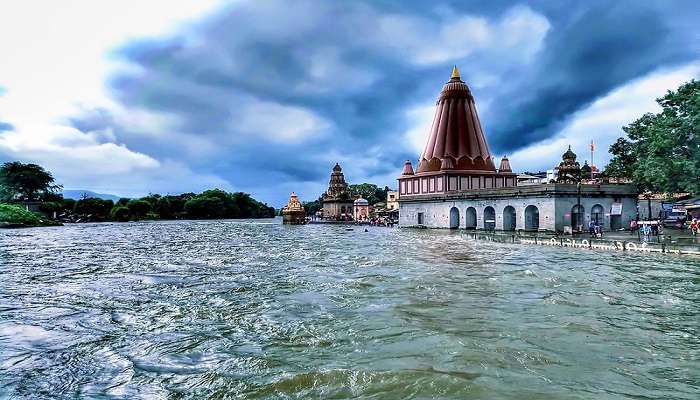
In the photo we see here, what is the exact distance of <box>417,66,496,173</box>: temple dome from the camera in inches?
2125

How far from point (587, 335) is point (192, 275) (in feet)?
43.0

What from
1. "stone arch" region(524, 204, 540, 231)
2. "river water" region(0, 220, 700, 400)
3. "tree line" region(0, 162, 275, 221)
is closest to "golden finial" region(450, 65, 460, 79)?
"stone arch" region(524, 204, 540, 231)

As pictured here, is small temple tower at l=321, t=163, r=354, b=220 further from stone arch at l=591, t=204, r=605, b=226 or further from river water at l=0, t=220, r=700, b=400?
river water at l=0, t=220, r=700, b=400

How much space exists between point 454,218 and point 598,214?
618 inches

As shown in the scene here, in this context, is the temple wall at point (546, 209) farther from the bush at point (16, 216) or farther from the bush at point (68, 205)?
the bush at point (68, 205)

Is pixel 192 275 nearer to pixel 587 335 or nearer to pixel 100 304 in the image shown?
pixel 100 304

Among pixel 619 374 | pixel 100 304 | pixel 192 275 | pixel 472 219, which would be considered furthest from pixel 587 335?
pixel 472 219

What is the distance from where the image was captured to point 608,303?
11195mm

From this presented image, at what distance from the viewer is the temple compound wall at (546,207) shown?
37.4 metres

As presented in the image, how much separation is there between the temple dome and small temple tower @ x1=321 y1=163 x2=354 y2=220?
44.1 m

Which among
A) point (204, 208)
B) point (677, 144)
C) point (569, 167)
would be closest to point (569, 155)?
point (569, 167)

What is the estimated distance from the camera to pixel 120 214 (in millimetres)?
100938

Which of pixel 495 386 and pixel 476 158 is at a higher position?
pixel 476 158

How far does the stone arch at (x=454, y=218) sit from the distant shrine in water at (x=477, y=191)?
0.21 ft
